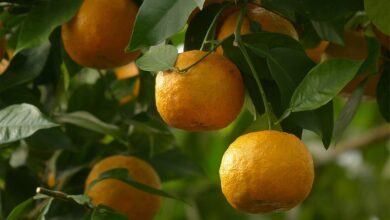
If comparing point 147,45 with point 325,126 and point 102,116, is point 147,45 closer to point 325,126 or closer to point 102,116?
point 325,126

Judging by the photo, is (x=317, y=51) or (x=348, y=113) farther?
(x=317, y=51)

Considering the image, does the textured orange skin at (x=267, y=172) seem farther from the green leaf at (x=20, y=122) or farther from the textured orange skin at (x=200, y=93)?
the green leaf at (x=20, y=122)

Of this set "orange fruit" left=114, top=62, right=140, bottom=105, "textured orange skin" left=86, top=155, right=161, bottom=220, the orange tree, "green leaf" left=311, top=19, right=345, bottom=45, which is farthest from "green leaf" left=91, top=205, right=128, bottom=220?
"orange fruit" left=114, top=62, right=140, bottom=105

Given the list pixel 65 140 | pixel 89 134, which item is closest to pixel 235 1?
pixel 65 140

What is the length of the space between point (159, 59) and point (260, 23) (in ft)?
0.56

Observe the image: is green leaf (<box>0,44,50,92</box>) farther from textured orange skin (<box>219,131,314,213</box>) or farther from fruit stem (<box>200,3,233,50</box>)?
textured orange skin (<box>219,131,314,213</box>)

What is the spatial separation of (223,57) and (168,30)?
8 centimetres

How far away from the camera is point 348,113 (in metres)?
1.20

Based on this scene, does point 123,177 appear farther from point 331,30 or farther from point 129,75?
point 129,75

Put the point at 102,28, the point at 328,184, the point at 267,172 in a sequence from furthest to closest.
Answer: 1. the point at 328,184
2. the point at 102,28
3. the point at 267,172

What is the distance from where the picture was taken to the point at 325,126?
3.39 feet

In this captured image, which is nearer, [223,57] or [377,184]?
[223,57]

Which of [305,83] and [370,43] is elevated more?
[305,83]

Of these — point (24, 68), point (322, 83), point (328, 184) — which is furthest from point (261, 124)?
point (328, 184)
